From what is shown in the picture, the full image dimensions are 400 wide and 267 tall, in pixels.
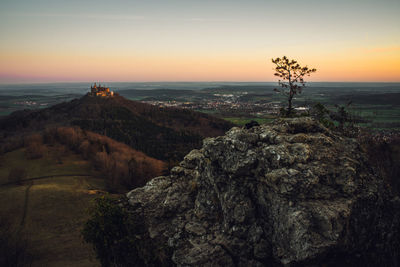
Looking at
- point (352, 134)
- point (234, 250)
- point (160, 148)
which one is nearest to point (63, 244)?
point (234, 250)

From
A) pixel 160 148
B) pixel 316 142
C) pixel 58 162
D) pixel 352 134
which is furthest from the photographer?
pixel 160 148

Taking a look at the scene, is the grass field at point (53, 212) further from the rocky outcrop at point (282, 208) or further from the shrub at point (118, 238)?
the rocky outcrop at point (282, 208)

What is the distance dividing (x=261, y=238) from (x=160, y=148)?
136m

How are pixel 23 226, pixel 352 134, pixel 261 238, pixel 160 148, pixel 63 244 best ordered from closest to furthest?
pixel 261 238, pixel 352 134, pixel 63 244, pixel 23 226, pixel 160 148

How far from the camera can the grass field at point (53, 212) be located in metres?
36.7

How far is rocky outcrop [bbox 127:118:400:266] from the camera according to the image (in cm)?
1449

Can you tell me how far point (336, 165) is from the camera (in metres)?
17.0

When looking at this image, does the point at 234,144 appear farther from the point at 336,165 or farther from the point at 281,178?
the point at 336,165

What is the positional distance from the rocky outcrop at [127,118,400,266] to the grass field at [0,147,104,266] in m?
19.8

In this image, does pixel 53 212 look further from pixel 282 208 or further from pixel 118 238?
pixel 282 208

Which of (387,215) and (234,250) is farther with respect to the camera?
(234,250)

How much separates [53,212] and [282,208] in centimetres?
5997

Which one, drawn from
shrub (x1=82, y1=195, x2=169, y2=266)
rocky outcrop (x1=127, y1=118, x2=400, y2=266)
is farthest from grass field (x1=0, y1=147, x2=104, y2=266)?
rocky outcrop (x1=127, y1=118, x2=400, y2=266)

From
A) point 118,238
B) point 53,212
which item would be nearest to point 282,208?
point 118,238
